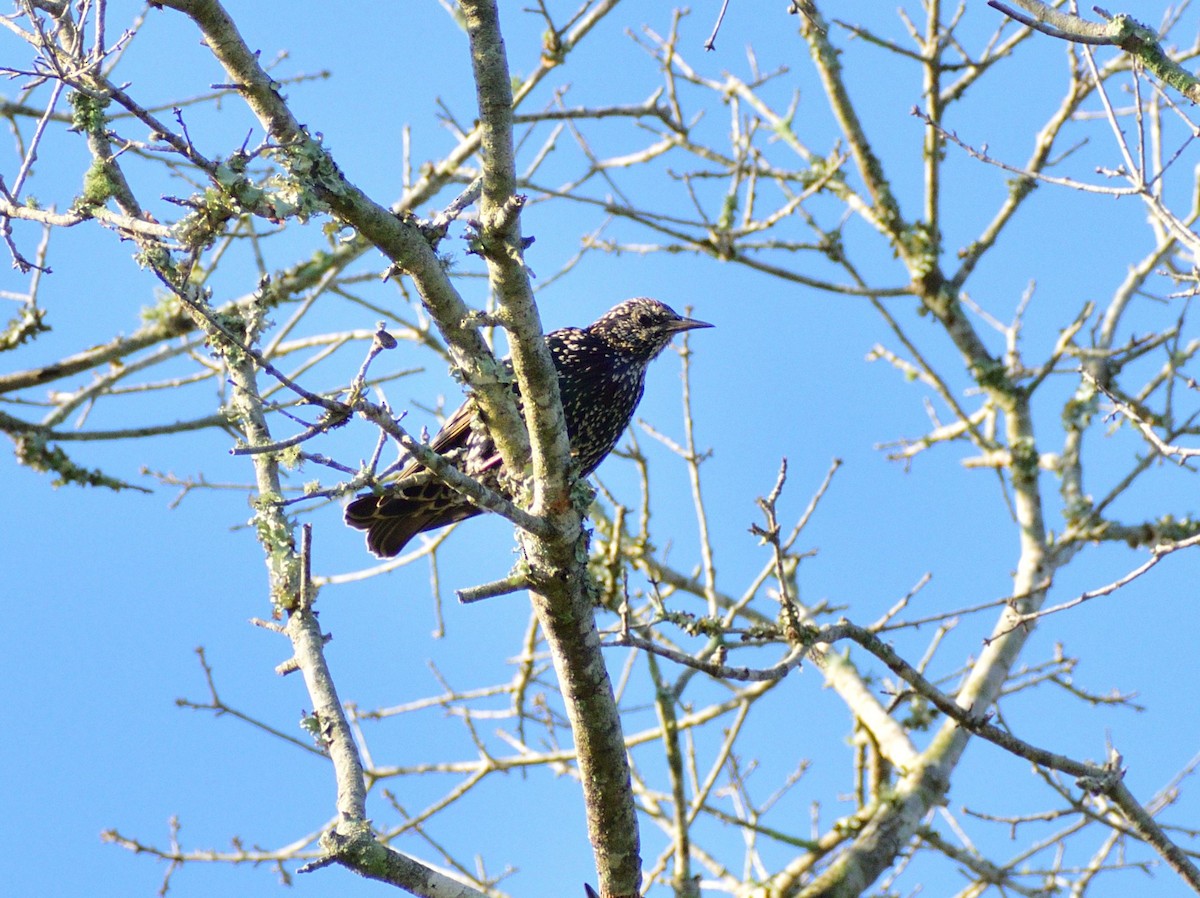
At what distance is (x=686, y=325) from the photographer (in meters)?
5.26

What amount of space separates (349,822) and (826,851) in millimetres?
3104

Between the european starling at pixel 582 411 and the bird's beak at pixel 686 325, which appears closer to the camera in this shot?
the european starling at pixel 582 411

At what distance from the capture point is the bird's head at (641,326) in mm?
5016

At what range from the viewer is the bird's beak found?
17.2ft

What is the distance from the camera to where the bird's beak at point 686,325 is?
5.24m

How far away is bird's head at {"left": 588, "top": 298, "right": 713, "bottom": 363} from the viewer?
5.02 m

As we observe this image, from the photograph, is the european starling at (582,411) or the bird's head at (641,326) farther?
the bird's head at (641,326)

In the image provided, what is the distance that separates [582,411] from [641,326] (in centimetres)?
51

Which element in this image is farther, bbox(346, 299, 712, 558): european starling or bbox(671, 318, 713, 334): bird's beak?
bbox(671, 318, 713, 334): bird's beak

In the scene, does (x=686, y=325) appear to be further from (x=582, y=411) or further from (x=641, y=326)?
(x=582, y=411)

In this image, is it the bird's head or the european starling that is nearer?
the european starling

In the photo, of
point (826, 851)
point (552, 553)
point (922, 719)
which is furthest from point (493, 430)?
point (922, 719)

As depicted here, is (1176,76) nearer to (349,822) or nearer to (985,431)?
(349,822)

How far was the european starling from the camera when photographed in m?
4.70
